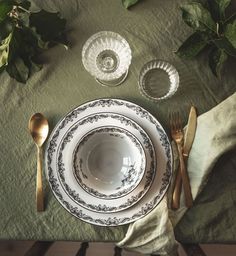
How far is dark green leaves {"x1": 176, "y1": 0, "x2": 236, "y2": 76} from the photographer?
2.28 ft

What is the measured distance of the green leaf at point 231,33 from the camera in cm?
Answer: 68

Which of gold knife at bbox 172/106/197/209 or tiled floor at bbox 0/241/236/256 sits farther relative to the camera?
tiled floor at bbox 0/241/236/256

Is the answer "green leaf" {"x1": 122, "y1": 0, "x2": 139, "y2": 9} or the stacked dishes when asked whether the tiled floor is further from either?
"green leaf" {"x1": 122, "y1": 0, "x2": 139, "y2": 9}

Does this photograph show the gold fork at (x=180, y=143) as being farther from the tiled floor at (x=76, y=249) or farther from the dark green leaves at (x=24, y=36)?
the tiled floor at (x=76, y=249)

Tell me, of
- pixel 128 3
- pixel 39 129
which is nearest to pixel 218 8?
pixel 128 3

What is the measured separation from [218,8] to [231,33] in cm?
6

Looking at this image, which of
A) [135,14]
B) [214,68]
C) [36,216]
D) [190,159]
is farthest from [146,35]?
[36,216]

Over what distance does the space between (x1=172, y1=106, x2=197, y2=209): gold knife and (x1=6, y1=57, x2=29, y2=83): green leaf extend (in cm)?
33

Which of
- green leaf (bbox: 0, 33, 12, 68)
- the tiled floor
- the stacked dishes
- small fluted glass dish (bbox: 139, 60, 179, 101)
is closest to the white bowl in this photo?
the stacked dishes

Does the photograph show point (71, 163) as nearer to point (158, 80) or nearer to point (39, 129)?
point (39, 129)

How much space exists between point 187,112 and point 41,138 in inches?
11.3

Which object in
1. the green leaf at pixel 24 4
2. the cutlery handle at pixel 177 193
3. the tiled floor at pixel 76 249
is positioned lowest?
the tiled floor at pixel 76 249

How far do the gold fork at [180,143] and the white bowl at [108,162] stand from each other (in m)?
0.07

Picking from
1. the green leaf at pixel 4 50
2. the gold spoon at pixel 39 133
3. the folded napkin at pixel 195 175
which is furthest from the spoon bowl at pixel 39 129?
the folded napkin at pixel 195 175
